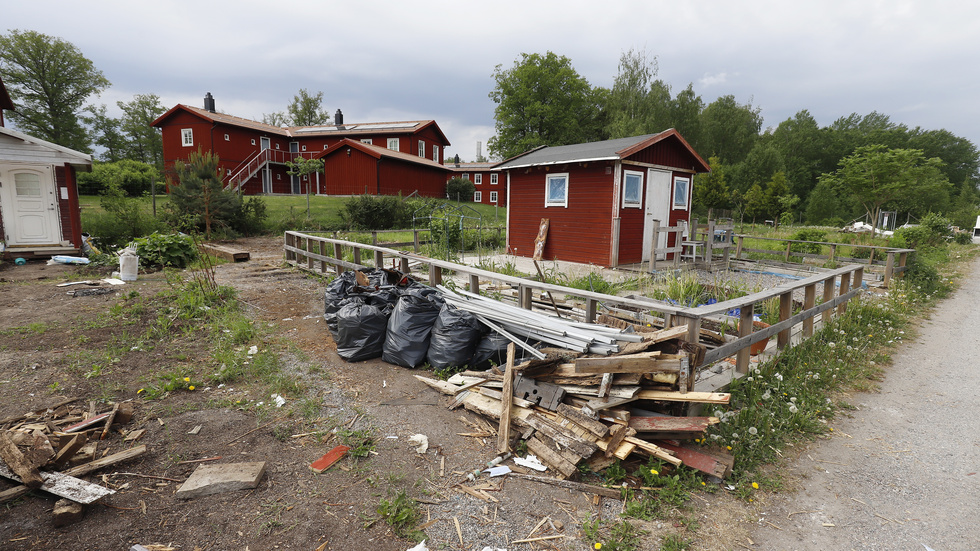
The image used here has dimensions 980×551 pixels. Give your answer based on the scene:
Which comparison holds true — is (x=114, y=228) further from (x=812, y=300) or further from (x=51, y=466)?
(x=812, y=300)

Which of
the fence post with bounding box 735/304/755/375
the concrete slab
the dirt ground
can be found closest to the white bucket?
the dirt ground

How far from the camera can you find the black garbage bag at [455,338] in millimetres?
4691

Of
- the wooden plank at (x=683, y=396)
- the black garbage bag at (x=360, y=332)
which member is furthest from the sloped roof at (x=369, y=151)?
the wooden plank at (x=683, y=396)

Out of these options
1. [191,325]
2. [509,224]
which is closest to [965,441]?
[191,325]

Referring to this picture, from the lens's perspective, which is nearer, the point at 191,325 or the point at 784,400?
the point at 784,400

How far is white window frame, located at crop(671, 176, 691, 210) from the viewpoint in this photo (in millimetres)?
13430

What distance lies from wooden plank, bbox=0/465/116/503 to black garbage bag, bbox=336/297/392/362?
2.57 meters

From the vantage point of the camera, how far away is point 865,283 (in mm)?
10617

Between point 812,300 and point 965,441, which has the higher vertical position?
point 812,300

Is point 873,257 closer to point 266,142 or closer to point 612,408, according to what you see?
point 612,408

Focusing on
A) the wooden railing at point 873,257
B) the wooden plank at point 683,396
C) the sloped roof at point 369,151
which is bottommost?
the wooden plank at point 683,396

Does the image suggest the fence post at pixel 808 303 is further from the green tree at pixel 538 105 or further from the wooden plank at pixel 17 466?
the green tree at pixel 538 105

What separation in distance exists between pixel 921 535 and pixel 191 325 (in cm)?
744

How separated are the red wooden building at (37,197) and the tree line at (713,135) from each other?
3120cm
